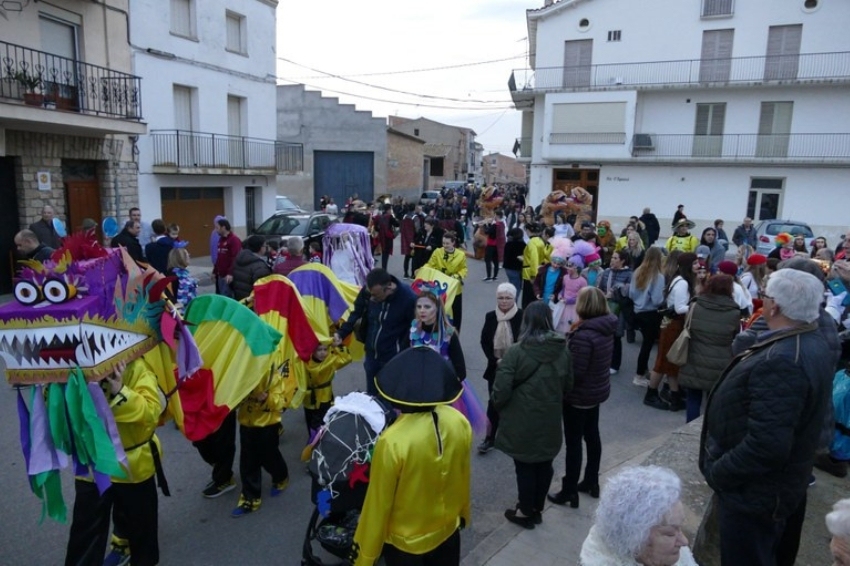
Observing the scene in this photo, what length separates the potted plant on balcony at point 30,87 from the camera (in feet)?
39.1

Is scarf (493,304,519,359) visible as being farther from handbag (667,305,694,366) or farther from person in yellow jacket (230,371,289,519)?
person in yellow jacket (230,371,289,519)

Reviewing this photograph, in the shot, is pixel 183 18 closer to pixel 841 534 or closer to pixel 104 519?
pixel 104 519

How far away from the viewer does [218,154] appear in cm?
1977

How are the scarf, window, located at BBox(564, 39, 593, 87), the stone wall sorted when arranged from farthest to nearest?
window, located at BBox(564, 39, 593, 87) → the stone wall → the scarf

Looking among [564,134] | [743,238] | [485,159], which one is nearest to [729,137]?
[564,134]

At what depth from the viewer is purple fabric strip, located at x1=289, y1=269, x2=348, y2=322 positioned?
19.7 feet

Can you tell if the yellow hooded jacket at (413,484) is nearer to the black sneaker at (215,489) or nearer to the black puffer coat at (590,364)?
the black puffer coat at (590,364)

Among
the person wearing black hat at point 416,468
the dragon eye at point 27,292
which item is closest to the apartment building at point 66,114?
the dragon eye at point 27,292

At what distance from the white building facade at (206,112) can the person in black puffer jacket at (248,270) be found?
10943 millimetres

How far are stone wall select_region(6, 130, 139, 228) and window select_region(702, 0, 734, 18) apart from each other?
2595 cm

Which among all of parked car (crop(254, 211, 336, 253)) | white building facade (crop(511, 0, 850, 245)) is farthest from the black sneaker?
white building facade (crop(511, 0, 850, 245))

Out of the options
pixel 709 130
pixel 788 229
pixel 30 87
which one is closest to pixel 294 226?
pixel 30 87

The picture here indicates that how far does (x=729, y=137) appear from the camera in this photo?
1108 inches

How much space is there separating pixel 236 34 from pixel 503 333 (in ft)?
63.2
